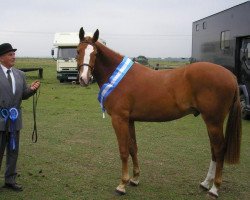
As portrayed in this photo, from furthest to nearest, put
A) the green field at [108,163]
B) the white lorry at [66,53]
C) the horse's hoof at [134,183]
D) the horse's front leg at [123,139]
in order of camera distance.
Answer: the white lorry at [66,53] < the horse's hoof at [134,183] < the green field at [108,163] < the horse's front leg at [123,139]

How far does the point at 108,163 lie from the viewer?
6.48 metres

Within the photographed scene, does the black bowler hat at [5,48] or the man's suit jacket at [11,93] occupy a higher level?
the black bowler hat at [5,48]

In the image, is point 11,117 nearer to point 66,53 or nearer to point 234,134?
point 234,134

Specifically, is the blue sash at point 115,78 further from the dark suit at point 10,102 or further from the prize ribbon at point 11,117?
the prize ribbon at point 11,117

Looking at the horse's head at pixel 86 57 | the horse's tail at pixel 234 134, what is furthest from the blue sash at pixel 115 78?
the horse's tail at pixel 234 134

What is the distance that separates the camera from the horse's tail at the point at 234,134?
4859 mm

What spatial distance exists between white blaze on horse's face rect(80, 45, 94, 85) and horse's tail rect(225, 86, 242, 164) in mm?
1984

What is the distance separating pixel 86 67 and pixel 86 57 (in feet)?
0.45

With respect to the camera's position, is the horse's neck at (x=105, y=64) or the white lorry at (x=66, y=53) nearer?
the horse's neck at (x=105, y=64)

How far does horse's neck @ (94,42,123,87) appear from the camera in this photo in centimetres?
517

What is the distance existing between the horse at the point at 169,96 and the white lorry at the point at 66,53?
18.7 m

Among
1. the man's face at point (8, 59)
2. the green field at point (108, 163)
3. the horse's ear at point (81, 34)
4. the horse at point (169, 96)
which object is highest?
the horse's ear at point (81, 34)

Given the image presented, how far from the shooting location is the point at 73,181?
18.1ft

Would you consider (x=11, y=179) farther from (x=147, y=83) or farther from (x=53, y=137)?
(x=53, y=137)
